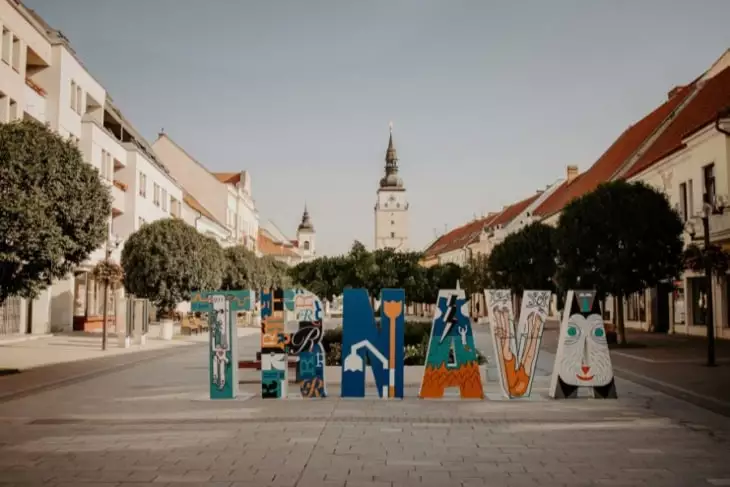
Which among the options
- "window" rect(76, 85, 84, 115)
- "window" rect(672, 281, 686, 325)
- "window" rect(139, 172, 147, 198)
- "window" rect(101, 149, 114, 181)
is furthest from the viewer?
"window" rect(139, 172, 147, 198)

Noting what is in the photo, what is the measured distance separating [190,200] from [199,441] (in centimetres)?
6277

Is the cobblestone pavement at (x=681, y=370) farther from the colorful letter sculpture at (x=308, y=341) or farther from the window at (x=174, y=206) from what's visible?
the window at (x=174, y=206)

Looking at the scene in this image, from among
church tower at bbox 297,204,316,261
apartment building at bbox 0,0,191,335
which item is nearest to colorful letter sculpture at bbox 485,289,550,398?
apartment building at bbox 0,0,191,335

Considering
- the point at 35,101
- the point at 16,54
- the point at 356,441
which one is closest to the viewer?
the point at 356,441

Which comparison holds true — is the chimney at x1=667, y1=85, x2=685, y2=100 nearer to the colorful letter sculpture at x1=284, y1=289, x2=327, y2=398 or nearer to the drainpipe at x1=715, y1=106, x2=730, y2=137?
the drainpipe at x1=715, y1=106, x2=730, y2=137

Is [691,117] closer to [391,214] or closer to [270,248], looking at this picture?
[270,248]

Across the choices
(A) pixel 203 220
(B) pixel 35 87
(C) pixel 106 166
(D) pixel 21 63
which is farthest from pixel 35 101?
(A) pixel 203 220

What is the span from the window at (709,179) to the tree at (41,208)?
2548 cm

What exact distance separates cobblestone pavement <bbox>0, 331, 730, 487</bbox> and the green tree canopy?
3026 cm

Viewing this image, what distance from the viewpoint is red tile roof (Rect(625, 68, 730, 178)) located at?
37.4 metres

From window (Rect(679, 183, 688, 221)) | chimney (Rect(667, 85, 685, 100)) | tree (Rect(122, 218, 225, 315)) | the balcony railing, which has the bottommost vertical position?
tree (Rect(122, 218, 225, 315))

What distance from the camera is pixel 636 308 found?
45562 millimetres

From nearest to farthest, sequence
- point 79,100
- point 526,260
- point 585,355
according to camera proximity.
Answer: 1. point 585,355
2. point 79,100
3. point 526,260

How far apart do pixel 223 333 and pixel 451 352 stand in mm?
4387
